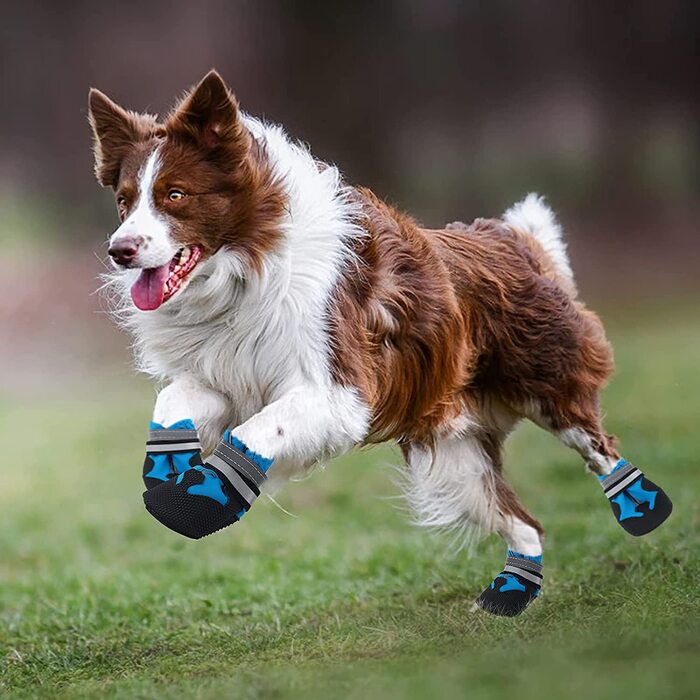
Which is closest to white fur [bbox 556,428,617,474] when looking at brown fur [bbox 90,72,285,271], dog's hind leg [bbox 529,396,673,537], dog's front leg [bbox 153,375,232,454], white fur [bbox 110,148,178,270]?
dog's hind leg [bbox 529,396,673,537]

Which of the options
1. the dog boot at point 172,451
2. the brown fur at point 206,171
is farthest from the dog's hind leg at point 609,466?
the dog boot at point 172,451

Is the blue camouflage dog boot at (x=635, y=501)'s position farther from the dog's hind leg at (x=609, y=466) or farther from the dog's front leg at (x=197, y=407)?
the dog's front leg at (x=197, y=407)

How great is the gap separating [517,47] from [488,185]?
2967mm

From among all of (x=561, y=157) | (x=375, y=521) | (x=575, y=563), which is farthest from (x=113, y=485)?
(x=561, y=157)

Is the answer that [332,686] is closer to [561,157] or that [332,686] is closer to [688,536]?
[688,536]

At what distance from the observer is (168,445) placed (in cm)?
543

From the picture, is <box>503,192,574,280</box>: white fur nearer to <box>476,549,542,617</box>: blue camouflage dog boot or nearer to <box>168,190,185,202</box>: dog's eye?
<box>476,549,542,617</box>: blue camouflage dog boot

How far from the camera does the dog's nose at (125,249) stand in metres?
5.13

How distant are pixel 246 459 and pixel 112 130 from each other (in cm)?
155

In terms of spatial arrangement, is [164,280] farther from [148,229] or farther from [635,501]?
[635,501]

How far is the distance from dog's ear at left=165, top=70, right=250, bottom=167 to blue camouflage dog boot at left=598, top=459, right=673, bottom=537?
8.65ft

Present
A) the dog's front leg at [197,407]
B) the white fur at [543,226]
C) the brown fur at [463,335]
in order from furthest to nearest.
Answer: the white fur at [543,226] → the brown fur at [463,335] → the dog's front leg at [197,407]

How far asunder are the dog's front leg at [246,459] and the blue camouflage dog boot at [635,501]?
1.88m

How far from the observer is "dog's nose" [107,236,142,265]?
5.13m
